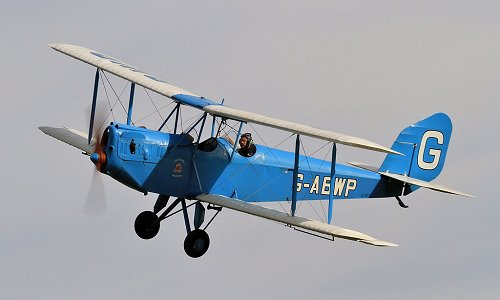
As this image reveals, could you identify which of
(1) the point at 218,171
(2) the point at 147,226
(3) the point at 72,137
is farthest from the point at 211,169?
(3) the point at 72,137

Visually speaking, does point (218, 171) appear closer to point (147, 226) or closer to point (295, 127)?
point (147, 226)

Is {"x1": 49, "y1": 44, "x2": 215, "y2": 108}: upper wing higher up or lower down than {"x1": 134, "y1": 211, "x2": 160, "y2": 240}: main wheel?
higher up

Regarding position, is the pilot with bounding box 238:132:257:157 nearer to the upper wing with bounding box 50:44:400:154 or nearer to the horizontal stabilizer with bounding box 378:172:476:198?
the upper wing with bounding box 50:44:400:154

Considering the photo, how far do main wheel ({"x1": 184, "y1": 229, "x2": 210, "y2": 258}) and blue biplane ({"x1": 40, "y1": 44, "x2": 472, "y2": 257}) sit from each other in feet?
0.06

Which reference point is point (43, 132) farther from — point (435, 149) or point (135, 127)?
point (435, 149)

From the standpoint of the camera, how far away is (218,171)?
26766 mm

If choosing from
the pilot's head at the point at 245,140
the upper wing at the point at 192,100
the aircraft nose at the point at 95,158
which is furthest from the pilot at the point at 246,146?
the aircraft nose at the point at 95,158

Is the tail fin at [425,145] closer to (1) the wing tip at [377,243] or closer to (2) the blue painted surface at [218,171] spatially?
(2) the blue painted surface at [218,171]

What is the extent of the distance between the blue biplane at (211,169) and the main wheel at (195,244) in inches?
0.7

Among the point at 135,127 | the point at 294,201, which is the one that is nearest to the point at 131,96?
the point at 135,127

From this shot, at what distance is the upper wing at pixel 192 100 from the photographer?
24125 millimetres

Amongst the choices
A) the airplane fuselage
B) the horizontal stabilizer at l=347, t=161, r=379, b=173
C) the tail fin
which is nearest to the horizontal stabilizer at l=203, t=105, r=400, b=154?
the airplane fuselage

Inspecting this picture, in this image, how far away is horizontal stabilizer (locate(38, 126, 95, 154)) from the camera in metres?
28.5

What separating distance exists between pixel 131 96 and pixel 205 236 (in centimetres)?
317
